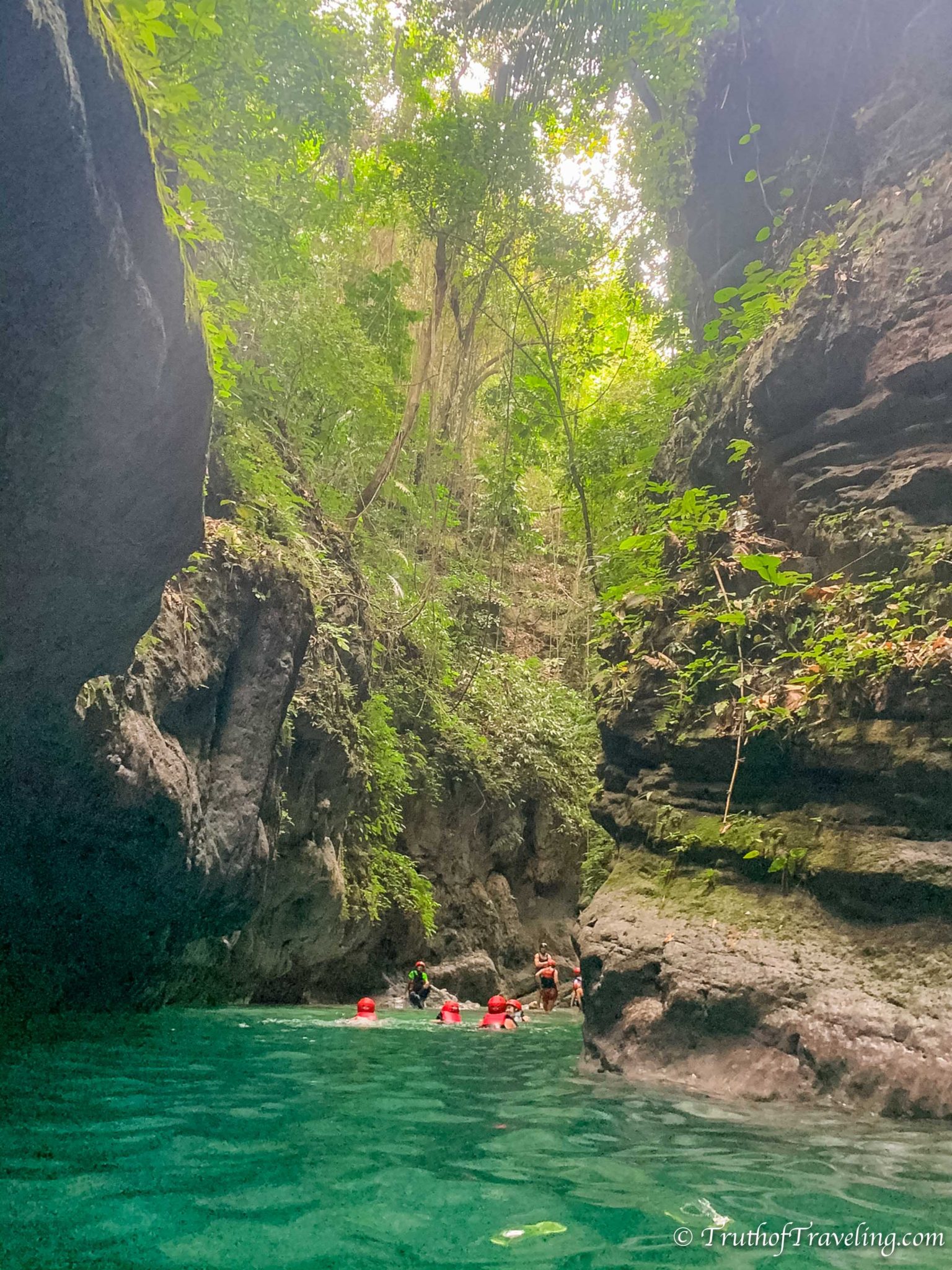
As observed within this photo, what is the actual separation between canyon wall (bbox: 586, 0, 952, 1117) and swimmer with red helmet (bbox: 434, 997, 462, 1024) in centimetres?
443

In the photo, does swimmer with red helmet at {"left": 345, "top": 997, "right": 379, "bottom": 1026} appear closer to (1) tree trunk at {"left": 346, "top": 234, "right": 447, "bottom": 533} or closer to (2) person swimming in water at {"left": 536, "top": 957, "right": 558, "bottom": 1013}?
(2) person swimming in water at {"left": 536, "top": 957, "right": 558, "bottom": 1013}

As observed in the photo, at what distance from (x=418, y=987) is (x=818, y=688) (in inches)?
348

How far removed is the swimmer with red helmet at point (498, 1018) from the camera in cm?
952

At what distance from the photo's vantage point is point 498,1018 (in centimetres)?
963

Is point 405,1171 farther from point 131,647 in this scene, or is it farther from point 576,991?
point 576,991

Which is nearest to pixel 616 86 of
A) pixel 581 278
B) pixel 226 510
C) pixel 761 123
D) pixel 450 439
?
pixel 581 278

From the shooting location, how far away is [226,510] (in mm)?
8078

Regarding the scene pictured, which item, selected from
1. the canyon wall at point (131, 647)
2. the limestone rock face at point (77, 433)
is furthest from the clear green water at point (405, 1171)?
the limestone rock face at point (77, 433)

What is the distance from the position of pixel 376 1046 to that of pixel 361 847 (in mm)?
4952

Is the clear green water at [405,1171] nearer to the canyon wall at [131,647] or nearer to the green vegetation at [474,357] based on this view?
the canyon wall at [131,647]

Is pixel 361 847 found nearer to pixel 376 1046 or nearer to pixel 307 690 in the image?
pixel 307 690

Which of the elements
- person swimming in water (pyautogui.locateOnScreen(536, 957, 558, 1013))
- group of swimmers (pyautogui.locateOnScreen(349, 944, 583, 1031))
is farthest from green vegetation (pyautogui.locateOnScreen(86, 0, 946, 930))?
person swimming in water (pyautogui.locateOnScreen(536, 957, 558, 1013))

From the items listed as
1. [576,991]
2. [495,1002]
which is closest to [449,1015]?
[495,1002]

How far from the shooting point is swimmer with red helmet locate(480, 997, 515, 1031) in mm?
9516
